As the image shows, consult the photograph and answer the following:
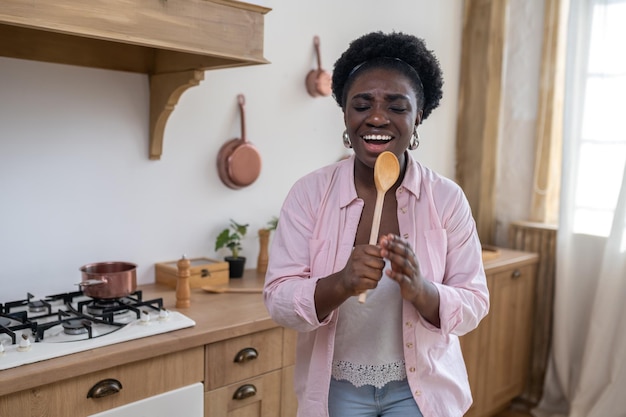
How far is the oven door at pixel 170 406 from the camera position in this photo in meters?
1.44

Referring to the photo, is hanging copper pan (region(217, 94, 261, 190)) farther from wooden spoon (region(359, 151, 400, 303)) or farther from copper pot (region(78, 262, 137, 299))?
wooden spoon (region(359, 151, 400, 303))

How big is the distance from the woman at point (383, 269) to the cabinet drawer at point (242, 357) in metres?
0.41

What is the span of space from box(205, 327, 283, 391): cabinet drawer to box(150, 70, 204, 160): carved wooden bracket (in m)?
0.76

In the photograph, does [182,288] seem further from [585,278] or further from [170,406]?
[585,278]

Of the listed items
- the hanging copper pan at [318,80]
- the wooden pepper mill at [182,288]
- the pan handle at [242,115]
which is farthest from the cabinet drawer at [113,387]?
the hanging copper pan at [318,80]

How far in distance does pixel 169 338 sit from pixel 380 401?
1.98ft

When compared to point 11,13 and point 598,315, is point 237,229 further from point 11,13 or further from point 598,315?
point 598,315

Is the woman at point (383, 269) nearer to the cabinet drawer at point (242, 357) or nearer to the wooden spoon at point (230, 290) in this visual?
the cabinet drawer at point (242, 357)

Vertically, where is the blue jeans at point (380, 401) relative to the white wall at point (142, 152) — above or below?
below

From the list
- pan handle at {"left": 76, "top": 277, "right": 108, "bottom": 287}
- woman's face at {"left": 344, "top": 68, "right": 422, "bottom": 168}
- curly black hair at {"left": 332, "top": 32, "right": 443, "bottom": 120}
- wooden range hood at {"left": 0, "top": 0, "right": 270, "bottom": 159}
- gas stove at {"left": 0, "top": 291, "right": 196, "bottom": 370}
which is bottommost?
gas stove at {"left": 0, "top": 291, "right": 196, "bottom": 370}

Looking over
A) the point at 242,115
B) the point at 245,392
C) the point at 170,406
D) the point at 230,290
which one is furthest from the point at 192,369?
the point at 242,115

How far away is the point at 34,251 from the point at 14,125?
0.39 m

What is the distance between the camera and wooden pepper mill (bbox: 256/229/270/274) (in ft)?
7.62

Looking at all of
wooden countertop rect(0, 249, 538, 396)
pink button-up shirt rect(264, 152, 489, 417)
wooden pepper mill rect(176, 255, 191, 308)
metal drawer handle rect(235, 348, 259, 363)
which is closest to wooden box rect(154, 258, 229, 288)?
wooden countertop rect(0, 249, 538, 396)
